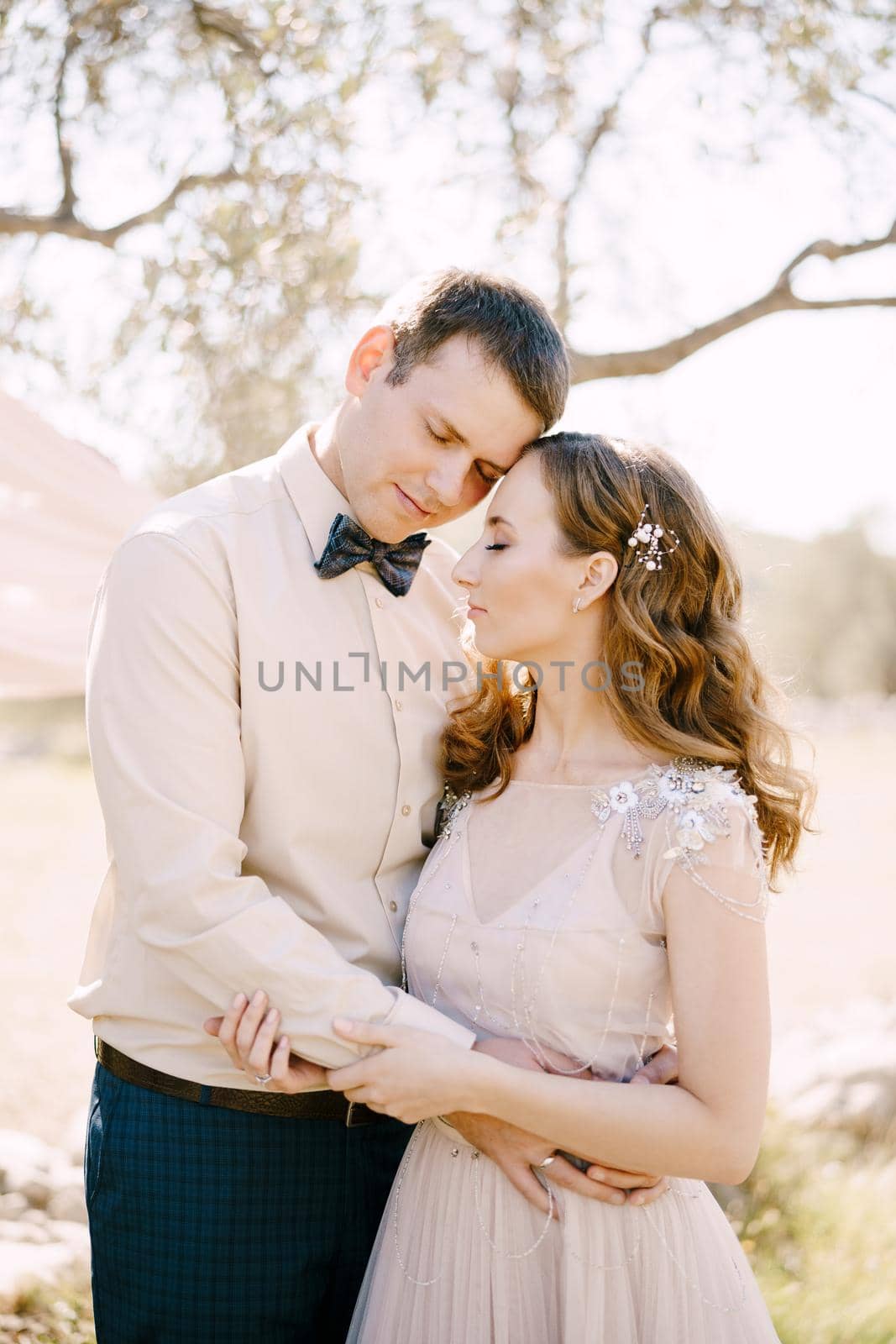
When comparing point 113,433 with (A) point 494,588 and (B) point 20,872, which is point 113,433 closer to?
(A) point 494,588

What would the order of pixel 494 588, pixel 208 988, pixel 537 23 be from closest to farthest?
pixel 208 988, pixel 494 588, pixel 537 23

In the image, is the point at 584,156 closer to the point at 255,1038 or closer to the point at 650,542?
the point at 650,542

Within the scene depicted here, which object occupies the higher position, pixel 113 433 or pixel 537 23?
pixel 537 23

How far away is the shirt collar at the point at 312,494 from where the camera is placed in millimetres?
2176

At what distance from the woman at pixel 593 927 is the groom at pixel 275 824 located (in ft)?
0.27

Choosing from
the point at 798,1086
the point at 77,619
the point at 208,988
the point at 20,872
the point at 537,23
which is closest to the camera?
the point at 208,988

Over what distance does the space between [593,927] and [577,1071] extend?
0.25 meters

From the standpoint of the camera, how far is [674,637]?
7.36 ft

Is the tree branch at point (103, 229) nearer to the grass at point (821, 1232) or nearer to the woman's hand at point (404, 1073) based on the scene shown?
the woman's hand at point (404, 1073)

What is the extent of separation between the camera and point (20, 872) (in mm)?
11180

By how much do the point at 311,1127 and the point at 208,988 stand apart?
0.41 meters

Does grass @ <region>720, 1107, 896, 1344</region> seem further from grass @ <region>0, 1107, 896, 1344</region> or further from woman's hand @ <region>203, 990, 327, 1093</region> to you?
woman's hand @ <region>203, 990, 327, 1093</region>

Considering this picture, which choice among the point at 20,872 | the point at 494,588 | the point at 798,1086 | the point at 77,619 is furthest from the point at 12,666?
the point at 20,872

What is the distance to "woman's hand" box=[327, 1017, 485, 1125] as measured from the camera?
1804mm
